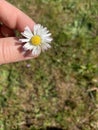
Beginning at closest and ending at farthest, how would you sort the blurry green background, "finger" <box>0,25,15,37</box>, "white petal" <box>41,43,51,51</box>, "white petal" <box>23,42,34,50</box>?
"white petal" <box>23,42,34,50</box>
"white petal" <box>41,43,51,51</box>
"finger" <box>0,25,15,37</box>
the blurry green background

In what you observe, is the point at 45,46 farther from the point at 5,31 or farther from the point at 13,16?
the point at 5,31

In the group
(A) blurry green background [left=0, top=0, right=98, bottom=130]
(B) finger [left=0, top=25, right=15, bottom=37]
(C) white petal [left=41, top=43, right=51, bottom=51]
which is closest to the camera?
(C) white petal [left=41, top=43, right=51, bottom=51]

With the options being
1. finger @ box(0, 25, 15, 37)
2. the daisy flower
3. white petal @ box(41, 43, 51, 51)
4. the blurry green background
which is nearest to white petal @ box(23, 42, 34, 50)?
the daisy flower

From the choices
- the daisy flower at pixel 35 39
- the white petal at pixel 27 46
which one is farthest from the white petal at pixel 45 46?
the white petal at pixel 27 46

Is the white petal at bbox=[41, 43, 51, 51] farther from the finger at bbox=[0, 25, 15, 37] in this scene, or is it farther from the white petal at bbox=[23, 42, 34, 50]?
the finger at bbox=[0, 25, 15, 37]

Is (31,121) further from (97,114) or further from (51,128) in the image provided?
(97,114)

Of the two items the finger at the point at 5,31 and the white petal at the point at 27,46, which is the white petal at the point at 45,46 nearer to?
the white petal at the point at 27,46

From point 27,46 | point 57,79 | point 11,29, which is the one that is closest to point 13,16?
point 11,29
